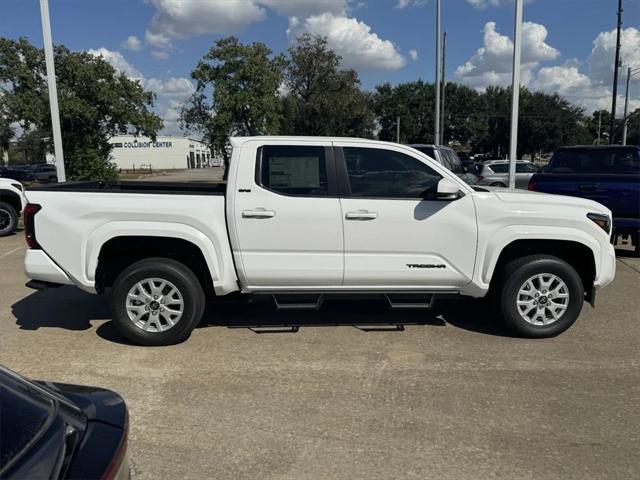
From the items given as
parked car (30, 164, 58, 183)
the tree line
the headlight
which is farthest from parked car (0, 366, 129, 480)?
parked car (30, 164, 58, 183)

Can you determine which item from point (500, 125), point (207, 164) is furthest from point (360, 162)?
point (207, 164)

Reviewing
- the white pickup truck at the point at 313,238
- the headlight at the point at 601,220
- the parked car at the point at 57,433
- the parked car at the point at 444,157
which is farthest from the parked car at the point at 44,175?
the parked car at the point at 57,433

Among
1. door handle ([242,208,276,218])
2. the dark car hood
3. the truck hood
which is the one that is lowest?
the dark car hood

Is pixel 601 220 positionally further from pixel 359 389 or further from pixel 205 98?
pixel 205 98

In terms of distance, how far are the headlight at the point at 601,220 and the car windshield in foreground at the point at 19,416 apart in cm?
490

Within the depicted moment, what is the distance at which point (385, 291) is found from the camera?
519cm

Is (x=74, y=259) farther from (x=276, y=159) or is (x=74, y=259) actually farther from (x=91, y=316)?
(x=276, y=159)

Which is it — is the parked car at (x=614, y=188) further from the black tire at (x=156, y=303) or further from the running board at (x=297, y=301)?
the black tire at (x=156, y=303)

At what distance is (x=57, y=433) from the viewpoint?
1640 millimetres

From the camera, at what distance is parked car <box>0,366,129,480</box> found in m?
1.49

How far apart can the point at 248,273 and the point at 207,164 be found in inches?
4685

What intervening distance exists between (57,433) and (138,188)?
413 cm

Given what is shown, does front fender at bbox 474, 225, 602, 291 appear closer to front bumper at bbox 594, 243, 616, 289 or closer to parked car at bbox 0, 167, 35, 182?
front bumper at bbox 594, 243, 616, 289

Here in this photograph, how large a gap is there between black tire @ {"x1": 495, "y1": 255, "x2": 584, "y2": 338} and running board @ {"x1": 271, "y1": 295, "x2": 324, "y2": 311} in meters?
1.74
